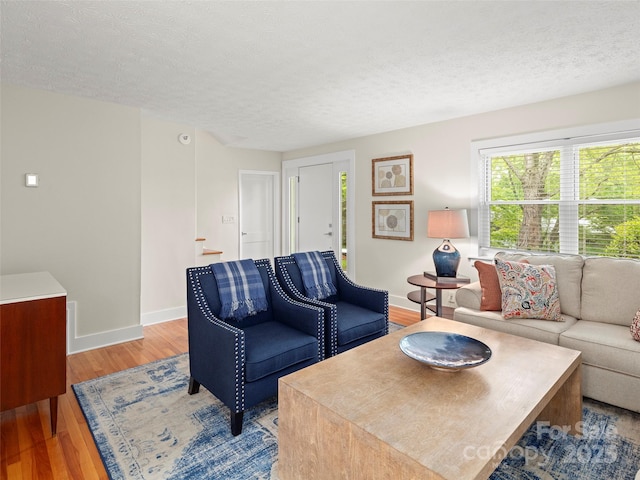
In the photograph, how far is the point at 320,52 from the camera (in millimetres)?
2412

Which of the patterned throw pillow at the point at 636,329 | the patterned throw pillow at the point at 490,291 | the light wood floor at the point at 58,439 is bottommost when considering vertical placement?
the light wood floor at the point at 58,439

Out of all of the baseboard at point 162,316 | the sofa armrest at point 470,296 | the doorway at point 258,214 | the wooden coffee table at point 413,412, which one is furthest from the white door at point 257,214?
the wooden coffee table at point 413,412

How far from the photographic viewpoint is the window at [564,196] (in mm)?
3137

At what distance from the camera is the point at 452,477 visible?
112 cm

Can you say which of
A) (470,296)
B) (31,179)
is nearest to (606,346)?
(470,296)

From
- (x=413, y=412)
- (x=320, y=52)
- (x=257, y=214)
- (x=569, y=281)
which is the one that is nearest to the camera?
(x=413, y=412)

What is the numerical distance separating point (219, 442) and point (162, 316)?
2.65 meters

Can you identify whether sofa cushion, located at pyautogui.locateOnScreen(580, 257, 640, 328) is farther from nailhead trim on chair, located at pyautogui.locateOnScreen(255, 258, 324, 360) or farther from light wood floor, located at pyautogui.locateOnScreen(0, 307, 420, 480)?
light wood floor, located at pyautogui.locateOnScreen(0, 307, 420, 480)

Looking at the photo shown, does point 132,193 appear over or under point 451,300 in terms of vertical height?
over

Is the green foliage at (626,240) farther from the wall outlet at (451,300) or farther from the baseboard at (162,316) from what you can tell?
the baseboard at (162,316)

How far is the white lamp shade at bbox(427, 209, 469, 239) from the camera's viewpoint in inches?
145

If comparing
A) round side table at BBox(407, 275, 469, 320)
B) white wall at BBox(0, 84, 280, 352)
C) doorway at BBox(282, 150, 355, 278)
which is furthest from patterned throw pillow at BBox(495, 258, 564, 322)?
white wall at BBox(0, 84, 280, 352)

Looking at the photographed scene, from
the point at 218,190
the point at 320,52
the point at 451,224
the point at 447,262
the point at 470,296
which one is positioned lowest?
the point at 470,296

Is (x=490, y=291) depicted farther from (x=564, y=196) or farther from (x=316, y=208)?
(x=316, y=208)
